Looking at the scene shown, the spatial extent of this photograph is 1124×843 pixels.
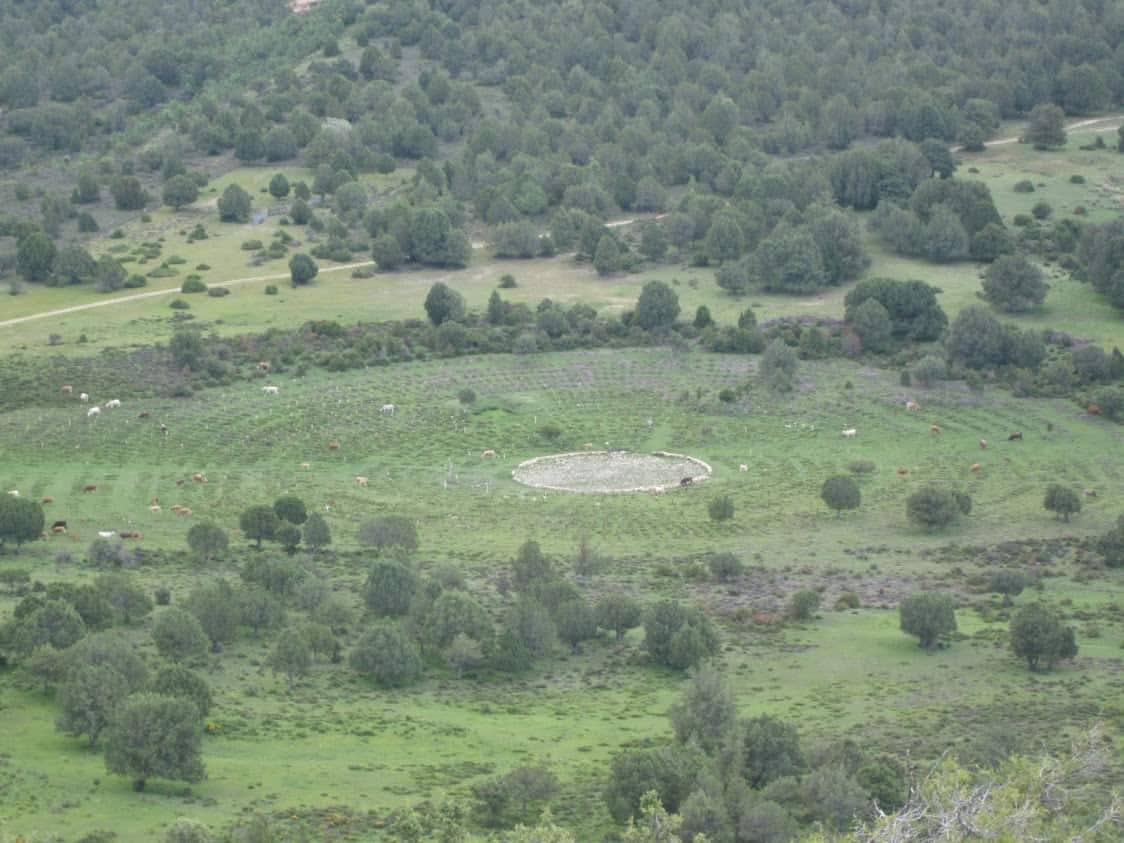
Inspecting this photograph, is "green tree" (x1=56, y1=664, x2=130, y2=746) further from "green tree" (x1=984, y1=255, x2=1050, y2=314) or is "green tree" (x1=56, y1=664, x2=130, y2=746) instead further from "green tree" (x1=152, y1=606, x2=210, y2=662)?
"green tree" (x1=984, y1=255, x2=1050, y2=314)

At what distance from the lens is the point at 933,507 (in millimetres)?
100875

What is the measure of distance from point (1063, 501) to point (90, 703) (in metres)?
51.1

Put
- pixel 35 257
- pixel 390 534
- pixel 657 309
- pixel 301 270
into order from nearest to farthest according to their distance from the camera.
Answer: pixel 390 534 < pixel 657 309 < pixel 301 270 < pixel 35 257

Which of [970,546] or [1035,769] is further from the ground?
[1035,769]

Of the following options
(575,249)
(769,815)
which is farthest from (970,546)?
(575,249)

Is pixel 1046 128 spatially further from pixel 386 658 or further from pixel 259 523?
pixel 386 658

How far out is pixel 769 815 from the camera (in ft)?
207

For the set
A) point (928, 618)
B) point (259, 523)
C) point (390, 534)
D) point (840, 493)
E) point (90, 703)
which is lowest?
point (840, 493)

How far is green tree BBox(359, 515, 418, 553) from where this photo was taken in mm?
96750

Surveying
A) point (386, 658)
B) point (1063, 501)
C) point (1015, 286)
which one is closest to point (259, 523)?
point (386, 658)

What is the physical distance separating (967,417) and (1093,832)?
69.3m

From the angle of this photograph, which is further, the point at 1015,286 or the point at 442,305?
the point at 1015,286

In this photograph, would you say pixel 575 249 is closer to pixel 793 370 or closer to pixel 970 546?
pixel 793 370

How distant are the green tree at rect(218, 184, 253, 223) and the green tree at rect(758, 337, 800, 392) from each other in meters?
52.6
